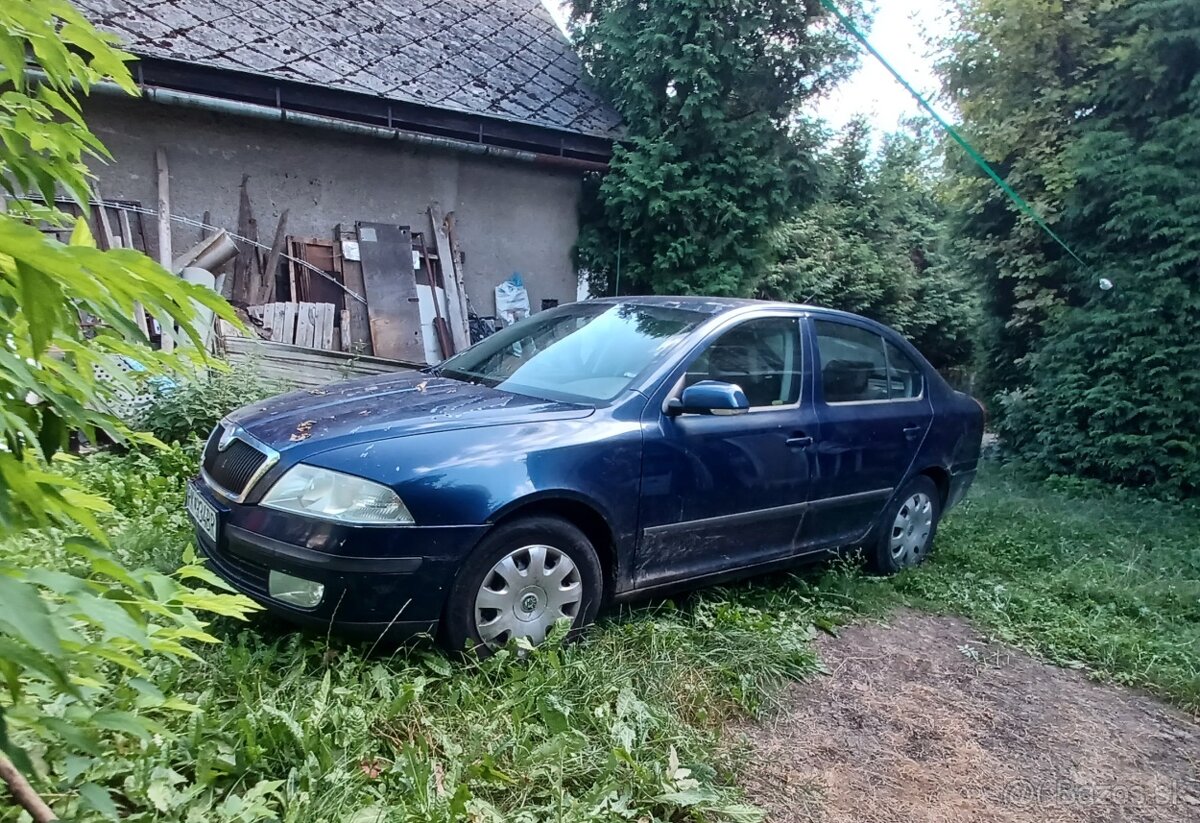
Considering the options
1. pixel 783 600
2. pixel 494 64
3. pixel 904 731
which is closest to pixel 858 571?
pixel 783 600

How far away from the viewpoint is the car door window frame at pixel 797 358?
3630 mm

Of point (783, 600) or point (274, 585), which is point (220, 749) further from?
point (783, 600)

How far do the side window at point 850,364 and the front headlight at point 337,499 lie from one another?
2.40m

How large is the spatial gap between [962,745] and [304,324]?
21.0ft

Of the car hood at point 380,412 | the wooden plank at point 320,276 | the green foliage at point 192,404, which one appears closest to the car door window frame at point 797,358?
the car hood at point 380,412

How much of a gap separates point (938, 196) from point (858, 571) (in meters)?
7.79

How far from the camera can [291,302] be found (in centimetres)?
749

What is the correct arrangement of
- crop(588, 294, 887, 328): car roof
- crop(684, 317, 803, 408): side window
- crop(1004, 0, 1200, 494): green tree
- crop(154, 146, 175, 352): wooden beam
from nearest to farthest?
crop(684, 317, 803, 408): side window → crop(588, 294, 887, 328): car roof → crop(154, 146, 175, 352): wooden beam → crop(1004, 0, 1200, 494): green tree

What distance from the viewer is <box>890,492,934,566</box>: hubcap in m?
4.79

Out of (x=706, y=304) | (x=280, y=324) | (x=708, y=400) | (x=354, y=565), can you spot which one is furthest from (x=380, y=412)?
(x=280, y=324)

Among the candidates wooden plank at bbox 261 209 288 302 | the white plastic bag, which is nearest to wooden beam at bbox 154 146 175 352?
wooden plank at bbox 261 209 288 302

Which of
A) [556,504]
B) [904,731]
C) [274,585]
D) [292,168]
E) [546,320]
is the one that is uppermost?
[292,168]

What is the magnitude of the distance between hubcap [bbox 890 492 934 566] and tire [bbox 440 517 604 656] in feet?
7.58

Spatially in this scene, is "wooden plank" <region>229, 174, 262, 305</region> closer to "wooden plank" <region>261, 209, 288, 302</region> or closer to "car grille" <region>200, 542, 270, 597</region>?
"wooden plank" <region>261, 209, 288, 302</region>
